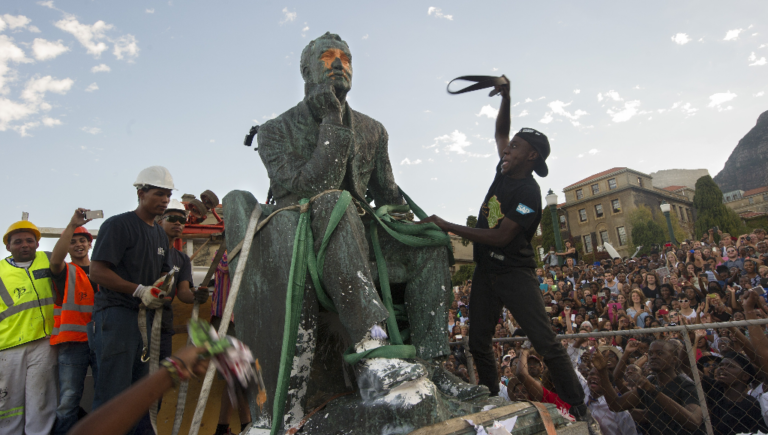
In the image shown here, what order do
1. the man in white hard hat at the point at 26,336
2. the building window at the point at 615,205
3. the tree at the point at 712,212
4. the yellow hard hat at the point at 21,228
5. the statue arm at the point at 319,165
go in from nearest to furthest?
the statue arm at the point at 319,165, the man in white hard hat at the point at 26,336, the yellow hard hat at the point at 21,228, the tree at the point at 712,212, the building window at the point at 615,205

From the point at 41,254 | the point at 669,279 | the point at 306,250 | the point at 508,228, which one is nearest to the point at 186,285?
the point at 41,254

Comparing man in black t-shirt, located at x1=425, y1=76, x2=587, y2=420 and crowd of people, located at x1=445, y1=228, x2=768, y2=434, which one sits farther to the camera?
crowd of people, located at x1=445, y1=228, x2=768, y2=434

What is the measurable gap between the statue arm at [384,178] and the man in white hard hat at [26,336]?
2339 millimetres

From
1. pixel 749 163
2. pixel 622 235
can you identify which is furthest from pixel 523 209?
pixel 749 163

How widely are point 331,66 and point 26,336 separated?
2601mm

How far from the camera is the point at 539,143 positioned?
128 inches

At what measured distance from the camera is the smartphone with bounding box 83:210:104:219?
10.3 ft

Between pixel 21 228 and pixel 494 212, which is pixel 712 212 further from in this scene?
pixel 21 228

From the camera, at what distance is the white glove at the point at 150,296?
9.29 feet

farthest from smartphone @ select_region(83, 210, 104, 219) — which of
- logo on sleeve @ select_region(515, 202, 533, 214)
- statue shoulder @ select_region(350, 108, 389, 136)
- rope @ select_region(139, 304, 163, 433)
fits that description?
logo on sleeve @ select_region(515, 202, 533, 214)

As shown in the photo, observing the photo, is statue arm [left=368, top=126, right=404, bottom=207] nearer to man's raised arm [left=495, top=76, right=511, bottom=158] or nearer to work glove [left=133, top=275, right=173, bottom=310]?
man's raised arm [left=495, top=76, right=511, bottom=158]

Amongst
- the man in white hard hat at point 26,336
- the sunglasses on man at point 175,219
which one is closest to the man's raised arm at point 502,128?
the sunglasses on man at point 175,219

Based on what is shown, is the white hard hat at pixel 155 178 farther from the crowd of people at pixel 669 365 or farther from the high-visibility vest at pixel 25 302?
the crowd of people at pixel 669 365

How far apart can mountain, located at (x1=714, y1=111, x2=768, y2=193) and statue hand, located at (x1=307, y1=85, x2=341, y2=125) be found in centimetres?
10901
